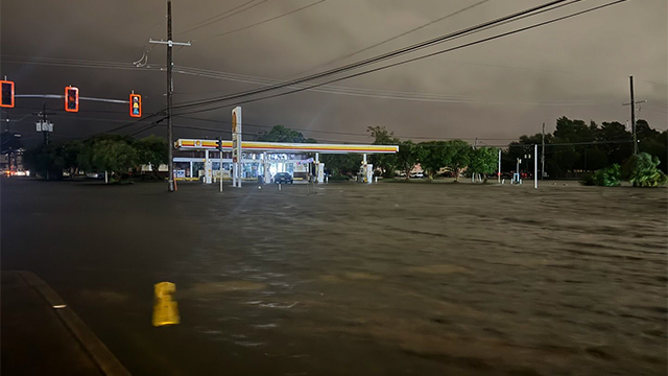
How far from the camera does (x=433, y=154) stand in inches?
3211

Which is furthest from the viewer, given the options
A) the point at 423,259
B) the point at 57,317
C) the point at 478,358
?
the point at 423,259

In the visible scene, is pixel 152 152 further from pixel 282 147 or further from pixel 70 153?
pixel 70 153

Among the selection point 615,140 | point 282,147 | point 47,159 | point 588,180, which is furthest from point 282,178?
point 615,140

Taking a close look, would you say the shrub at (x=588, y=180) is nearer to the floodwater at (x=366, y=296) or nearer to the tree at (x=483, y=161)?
the tree at (x=483, y=161)

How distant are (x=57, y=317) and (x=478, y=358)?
4.78 m

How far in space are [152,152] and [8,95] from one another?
4746cm

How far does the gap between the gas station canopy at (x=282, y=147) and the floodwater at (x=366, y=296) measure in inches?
1708

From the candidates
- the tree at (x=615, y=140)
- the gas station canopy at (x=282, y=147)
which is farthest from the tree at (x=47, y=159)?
the tree at (x=615, y=140)

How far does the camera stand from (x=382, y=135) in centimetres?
10206

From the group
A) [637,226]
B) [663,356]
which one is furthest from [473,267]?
[637,226]

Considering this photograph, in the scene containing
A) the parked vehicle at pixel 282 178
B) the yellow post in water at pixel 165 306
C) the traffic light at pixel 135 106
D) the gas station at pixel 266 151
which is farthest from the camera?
the parked vehicle at pixel 282 178

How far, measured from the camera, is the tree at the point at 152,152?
66.1 meters

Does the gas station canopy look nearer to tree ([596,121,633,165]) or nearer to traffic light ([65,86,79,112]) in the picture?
traffic light ([65,86,79,112])

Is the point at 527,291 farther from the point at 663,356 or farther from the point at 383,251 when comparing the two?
the point at 383,251
